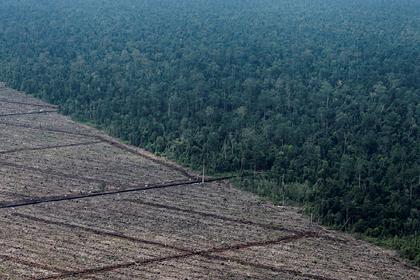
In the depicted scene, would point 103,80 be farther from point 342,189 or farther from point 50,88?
point 342,189

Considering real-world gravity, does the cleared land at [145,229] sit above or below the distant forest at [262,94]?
below

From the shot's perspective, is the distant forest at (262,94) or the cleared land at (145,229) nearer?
the cleared land at (145,229)

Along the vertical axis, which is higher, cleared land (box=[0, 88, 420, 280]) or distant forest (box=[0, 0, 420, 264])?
distant forest (box=[0, 0, 420, 264])

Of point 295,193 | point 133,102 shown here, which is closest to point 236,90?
point 133,102

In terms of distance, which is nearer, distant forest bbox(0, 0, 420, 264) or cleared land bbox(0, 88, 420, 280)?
cleared land bbox(0, 88, 420, 280)
